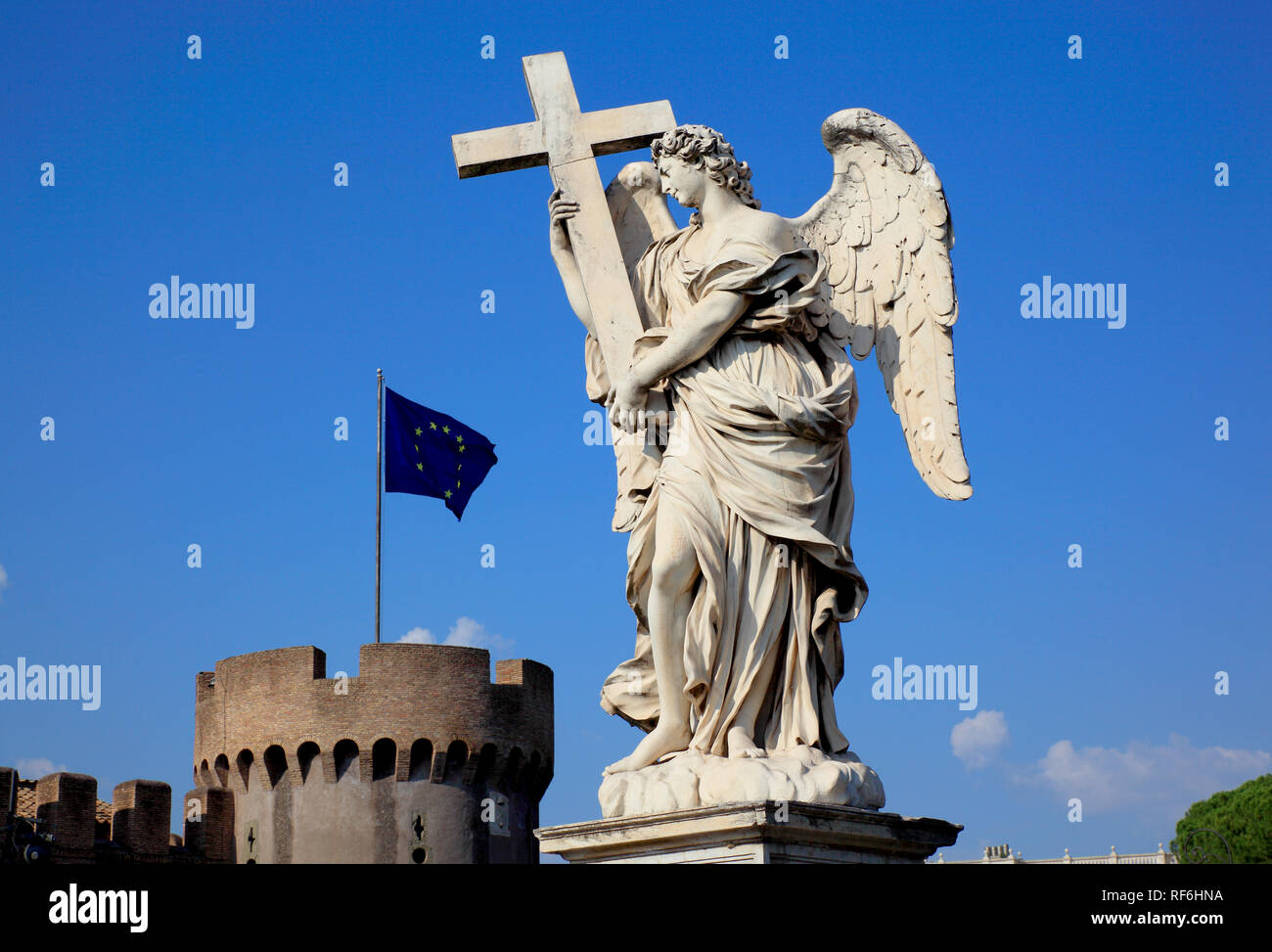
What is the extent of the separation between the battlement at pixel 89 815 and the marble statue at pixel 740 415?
1117 inches

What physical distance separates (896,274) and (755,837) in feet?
9.64

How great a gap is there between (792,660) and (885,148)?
8.64ft

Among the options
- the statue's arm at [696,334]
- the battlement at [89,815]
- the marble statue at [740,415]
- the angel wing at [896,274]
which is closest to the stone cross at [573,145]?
the marble statue at [740,415]

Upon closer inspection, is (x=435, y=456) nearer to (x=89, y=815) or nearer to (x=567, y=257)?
(x=89, y=815)

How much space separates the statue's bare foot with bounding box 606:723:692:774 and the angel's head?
2373 mm

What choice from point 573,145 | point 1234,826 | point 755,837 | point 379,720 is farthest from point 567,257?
point 1234,826

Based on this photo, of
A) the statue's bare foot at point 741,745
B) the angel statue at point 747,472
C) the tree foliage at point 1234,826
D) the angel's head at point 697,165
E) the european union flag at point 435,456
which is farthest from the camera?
the tree foliage at point 1234,826

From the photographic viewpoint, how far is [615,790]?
292 inches

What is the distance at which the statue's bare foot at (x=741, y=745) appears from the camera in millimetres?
7391

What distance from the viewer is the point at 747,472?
762 cm

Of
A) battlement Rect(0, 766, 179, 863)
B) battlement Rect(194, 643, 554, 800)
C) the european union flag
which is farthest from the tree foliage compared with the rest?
battlement Rect(0, 766, 179, 863)

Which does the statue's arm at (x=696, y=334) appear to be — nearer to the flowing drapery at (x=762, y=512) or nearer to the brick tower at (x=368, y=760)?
the flowing drapery at (x=762, y=512)

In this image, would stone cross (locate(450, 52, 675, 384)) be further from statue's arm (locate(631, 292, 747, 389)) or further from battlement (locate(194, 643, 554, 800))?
battlement (locate(194, 643, 554, 800))
